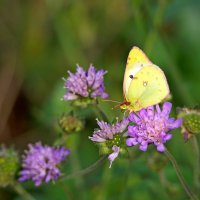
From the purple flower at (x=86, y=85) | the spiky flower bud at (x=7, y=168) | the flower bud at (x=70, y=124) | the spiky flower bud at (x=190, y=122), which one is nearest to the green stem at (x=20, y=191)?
the spiky flower bud at (x=7, y=168)

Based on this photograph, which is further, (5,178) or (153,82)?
(5,178)

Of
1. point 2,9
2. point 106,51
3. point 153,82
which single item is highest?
point 2,9

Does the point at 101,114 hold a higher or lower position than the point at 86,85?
lower

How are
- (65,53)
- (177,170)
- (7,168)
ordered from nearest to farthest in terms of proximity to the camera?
(177,170) < (7,168) < (65,53)

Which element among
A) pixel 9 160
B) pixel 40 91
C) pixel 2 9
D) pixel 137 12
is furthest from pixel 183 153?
pixel 2 9

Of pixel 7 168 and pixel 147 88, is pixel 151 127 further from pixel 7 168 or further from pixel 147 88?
pixel 7 168

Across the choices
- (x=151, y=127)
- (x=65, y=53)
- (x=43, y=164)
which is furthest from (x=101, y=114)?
(x=65, y=53)

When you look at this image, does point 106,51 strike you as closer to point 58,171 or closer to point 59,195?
point 59,195
